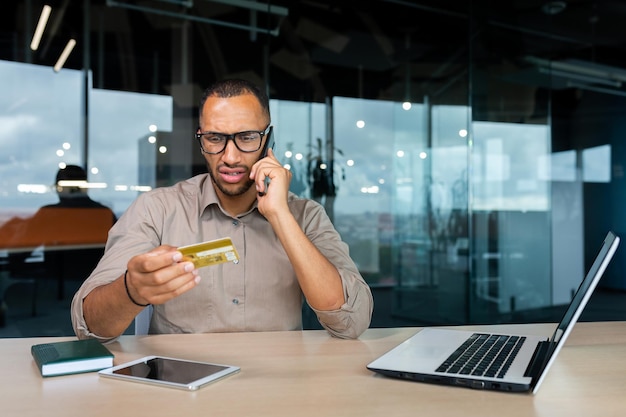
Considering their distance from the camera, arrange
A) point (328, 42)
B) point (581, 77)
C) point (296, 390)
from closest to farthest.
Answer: point (296, 390)
point (328, 42)
point (581, 77)

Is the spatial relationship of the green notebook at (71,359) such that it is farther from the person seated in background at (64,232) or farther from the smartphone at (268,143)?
the person seated in background at (64,232)

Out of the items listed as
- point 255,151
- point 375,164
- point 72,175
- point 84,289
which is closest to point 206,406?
point 84,289

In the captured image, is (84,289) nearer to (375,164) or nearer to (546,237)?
(375,164)

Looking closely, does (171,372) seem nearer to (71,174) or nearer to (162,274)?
(162,274)

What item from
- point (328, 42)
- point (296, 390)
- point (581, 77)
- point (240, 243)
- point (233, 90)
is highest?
point (328, 42)

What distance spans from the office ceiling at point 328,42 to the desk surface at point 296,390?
11.3ft

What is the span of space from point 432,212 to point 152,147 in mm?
2398

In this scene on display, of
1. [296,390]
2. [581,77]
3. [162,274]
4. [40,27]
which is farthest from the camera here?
[581,77]

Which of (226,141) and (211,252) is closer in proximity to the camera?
(211,252)

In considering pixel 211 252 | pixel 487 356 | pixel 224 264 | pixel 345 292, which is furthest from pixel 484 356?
pixel 224 264

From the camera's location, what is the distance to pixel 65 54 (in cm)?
426

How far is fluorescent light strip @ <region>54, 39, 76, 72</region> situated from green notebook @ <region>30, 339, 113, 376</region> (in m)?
3.49

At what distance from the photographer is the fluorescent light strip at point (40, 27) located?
423 cm

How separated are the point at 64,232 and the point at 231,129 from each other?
2.99m
